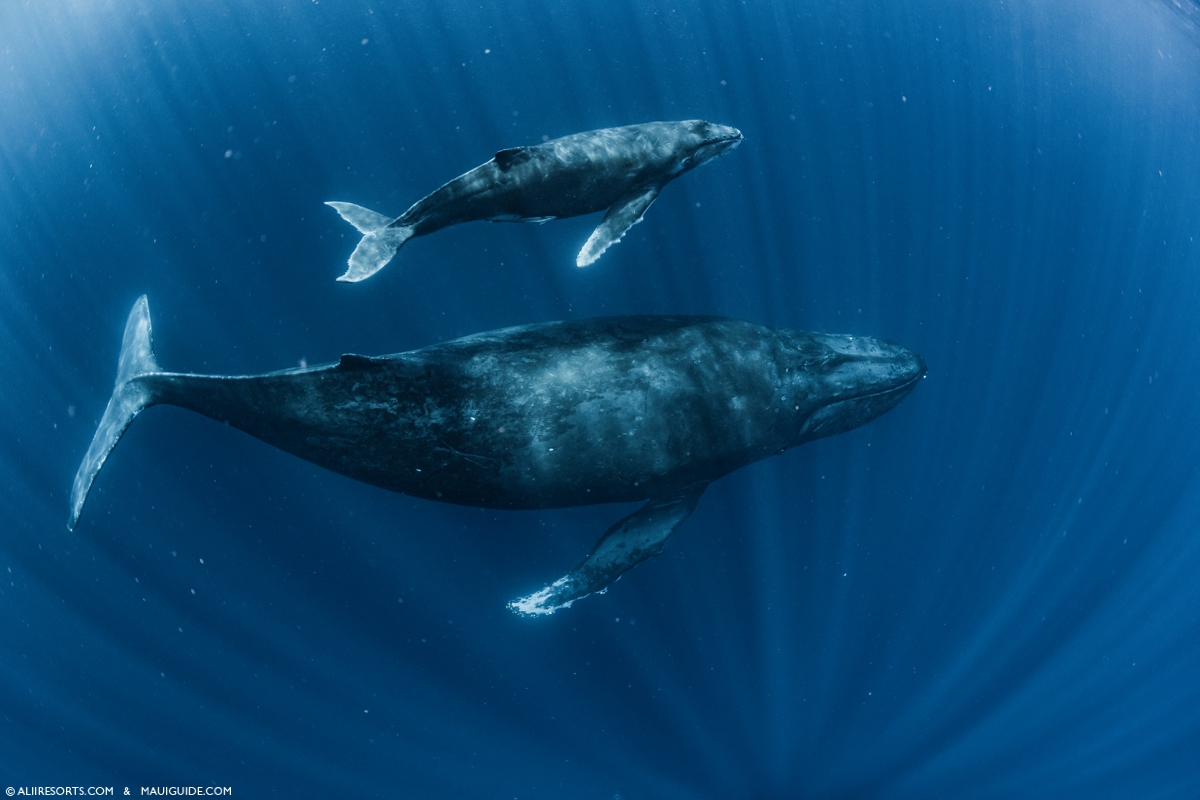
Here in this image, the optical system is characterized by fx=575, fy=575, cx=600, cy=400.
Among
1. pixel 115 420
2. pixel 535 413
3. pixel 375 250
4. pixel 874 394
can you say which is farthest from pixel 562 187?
pixel 874 394

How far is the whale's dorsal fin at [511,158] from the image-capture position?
5.36 meters

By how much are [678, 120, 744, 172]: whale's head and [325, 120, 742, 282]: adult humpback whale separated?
0.04 ft

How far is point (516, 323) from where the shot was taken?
984cm

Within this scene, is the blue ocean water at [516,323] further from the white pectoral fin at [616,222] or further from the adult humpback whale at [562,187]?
the white pectoral fin at [616,222]

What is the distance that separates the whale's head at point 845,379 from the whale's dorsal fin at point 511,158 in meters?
4.39

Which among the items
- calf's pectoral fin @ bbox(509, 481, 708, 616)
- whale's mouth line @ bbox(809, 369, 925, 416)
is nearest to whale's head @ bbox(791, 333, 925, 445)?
whale's mouth line @ bbox(809, 369, 925, 416)

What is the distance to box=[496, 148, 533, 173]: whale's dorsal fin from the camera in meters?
5.36

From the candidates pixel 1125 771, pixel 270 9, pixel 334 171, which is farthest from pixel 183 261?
pixel 1125 771

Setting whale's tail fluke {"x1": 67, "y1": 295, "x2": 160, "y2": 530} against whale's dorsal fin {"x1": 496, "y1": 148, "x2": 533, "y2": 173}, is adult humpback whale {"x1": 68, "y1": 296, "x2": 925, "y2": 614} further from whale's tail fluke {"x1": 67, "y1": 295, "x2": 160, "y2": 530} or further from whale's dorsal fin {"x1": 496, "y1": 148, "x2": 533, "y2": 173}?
→ whale's dorsal fin {"x1": 496, "y1": 148, "x2": 533, "y2": 173}

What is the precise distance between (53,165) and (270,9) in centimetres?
490

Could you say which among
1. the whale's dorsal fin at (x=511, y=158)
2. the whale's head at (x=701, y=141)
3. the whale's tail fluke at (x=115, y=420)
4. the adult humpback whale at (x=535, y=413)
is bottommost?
the adult humpback whale at (x=535, y=413)

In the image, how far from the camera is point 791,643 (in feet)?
37.6

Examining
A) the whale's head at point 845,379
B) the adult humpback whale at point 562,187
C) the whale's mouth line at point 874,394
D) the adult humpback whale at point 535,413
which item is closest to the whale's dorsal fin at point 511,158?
the adult humpback whale at point 562,187

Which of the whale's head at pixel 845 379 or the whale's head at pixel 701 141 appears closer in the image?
the whale's head at pixel 701 141
